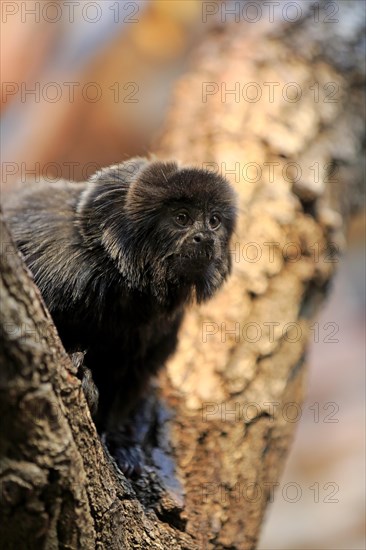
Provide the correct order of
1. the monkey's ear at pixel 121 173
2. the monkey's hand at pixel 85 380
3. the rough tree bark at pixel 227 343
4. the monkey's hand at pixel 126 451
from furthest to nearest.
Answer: the monkey's ear at pixel 121 173, the monkey's hand at pixel 126 451, the monkey's hand at pixel 85 380, the rough tree bark at pixel 227 343

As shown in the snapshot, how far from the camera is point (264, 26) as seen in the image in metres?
5.28

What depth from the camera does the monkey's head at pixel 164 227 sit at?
3.25 metres

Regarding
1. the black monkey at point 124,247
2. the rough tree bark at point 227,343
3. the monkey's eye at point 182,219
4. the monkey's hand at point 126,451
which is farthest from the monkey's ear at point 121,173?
the monkey's hand at point 126,451

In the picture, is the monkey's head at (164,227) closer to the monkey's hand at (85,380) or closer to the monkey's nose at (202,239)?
the monkey's nose at (202,239)

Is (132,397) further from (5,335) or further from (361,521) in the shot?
(361,521)

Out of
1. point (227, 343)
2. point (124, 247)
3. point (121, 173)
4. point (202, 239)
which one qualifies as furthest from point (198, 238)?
point (227, 343)

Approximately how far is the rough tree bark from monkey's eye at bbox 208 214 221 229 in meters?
0.61

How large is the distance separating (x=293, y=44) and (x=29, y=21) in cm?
414

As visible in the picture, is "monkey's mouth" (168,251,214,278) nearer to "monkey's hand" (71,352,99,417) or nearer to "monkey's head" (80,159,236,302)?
"monkey's head" (80,159,236,302)

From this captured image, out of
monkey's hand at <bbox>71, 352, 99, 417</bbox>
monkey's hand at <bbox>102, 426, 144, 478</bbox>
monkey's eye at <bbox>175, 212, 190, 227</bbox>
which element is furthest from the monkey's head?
monkey's hand at <bbox>102, 426, 144, 478</bbox>

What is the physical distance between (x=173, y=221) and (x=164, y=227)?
0.20ft

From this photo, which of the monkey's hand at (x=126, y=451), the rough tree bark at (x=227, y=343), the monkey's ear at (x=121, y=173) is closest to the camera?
the rough tree bark at (x=227, y=343)

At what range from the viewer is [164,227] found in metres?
3.26

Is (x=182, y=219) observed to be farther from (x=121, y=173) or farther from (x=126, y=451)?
(x=126, y=451)
